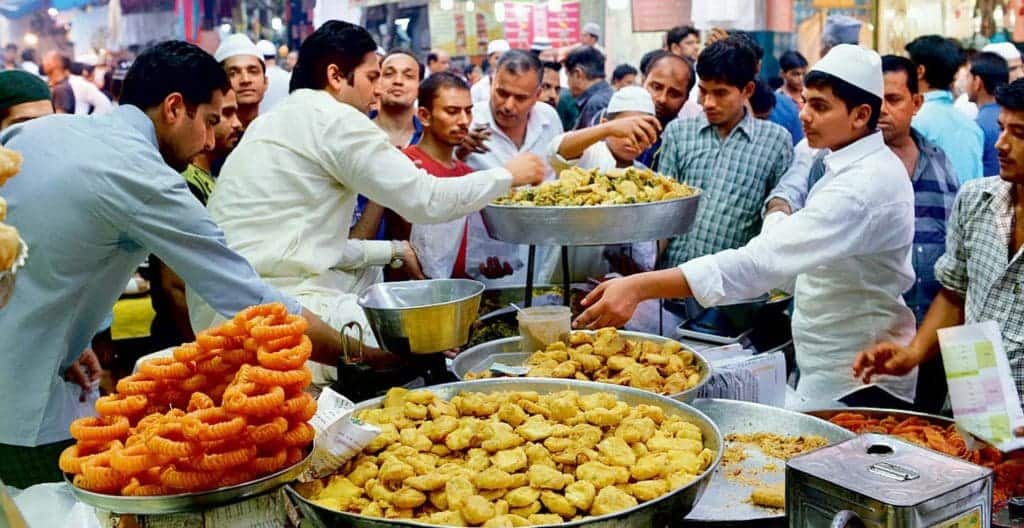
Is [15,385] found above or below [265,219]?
below

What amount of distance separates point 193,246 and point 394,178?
2.81ft

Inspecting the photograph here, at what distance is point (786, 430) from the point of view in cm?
201

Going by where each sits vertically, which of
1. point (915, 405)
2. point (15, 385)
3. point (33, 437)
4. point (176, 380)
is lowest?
point (915, 405)

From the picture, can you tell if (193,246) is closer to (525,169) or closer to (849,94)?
→ (525,169)

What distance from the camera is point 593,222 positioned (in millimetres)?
2453

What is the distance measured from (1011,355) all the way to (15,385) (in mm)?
2619

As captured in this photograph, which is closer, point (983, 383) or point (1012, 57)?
point (983, 383)

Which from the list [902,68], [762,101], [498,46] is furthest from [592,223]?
[498,46]

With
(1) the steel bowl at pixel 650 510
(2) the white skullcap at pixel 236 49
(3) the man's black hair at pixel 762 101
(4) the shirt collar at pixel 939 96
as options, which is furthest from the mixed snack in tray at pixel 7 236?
(3) the man's black hair at pixel 762 101

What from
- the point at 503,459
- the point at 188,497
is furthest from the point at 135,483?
the point at 503,459

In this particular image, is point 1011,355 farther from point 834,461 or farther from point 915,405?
point 834,461

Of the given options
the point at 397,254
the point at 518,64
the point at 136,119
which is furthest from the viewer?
the point at 518,64

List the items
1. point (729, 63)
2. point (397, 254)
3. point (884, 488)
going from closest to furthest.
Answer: point (884, 488), point (397, 254), point (729, 63)

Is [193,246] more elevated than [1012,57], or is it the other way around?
[1012,57]
